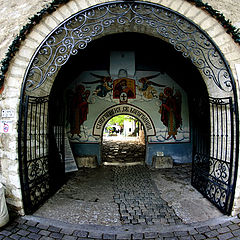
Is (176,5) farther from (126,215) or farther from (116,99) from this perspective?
(126,215)

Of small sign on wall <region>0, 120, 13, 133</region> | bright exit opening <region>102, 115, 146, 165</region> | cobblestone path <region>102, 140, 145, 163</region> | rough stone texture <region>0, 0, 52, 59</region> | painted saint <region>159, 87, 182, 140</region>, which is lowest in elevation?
cobblestone path <region>102, 140, 145, 163</region>

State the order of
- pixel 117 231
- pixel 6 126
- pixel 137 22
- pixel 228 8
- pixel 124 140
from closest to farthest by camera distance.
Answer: pixel 117 231 < pixel 6 126 < pixel 137 22 < pixel 228 8 < pixel 124 140

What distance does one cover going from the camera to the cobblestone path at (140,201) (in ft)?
10.2

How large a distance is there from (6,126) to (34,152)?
0.77m

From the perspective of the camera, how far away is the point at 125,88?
21.7ft

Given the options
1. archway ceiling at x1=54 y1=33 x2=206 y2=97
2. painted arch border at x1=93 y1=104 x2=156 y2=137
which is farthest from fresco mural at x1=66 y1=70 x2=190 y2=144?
archway ceiling at x1=54 y1=33 x2=206 y2=97

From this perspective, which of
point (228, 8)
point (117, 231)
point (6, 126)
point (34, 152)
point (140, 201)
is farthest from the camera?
point (140, 201)

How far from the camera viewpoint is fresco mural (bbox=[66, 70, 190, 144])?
6625 millimetres

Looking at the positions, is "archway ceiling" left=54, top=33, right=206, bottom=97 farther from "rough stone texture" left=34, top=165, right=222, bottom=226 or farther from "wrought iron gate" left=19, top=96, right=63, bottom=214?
"rough stone texture" left=34, top=165, right=222, bottom=226

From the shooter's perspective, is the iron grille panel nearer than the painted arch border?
Yes

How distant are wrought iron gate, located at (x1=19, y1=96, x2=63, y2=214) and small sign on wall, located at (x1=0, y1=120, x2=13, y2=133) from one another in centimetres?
19

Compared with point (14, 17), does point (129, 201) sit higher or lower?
lower

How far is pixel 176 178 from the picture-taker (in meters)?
5.16

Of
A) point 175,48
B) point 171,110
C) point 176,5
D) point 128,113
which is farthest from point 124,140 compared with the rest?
point 176,5
